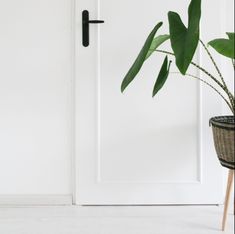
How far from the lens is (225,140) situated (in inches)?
88.7

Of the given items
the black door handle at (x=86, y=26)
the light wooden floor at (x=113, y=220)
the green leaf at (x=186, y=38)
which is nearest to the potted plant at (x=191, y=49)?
the green leaf at (x=186, y=38)

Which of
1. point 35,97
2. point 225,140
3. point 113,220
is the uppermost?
point 35,97

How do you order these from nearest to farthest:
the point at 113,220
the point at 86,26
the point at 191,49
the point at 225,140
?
the point at 191,49 → the point at 225,140 → the point at 113,220 → the point at 86,26

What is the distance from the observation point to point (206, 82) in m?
2.77

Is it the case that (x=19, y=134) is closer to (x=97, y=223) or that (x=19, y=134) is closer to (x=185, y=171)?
(x=97, y=223)

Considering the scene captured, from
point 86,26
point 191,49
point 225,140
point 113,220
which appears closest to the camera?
point 191,49

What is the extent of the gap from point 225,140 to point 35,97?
3.98 feet

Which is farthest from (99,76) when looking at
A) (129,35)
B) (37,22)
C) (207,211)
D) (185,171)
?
(207,211)

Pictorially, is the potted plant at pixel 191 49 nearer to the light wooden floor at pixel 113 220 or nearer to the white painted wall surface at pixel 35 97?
the light wooden floor at pixel 113 220

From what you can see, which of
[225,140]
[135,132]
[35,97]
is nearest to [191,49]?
[225,140]

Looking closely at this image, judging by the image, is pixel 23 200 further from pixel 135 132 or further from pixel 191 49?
pixel 191 49

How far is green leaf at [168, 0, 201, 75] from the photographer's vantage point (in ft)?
6.19

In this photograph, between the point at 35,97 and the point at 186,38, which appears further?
the point at 35,97

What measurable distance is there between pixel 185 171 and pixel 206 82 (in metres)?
0.57
